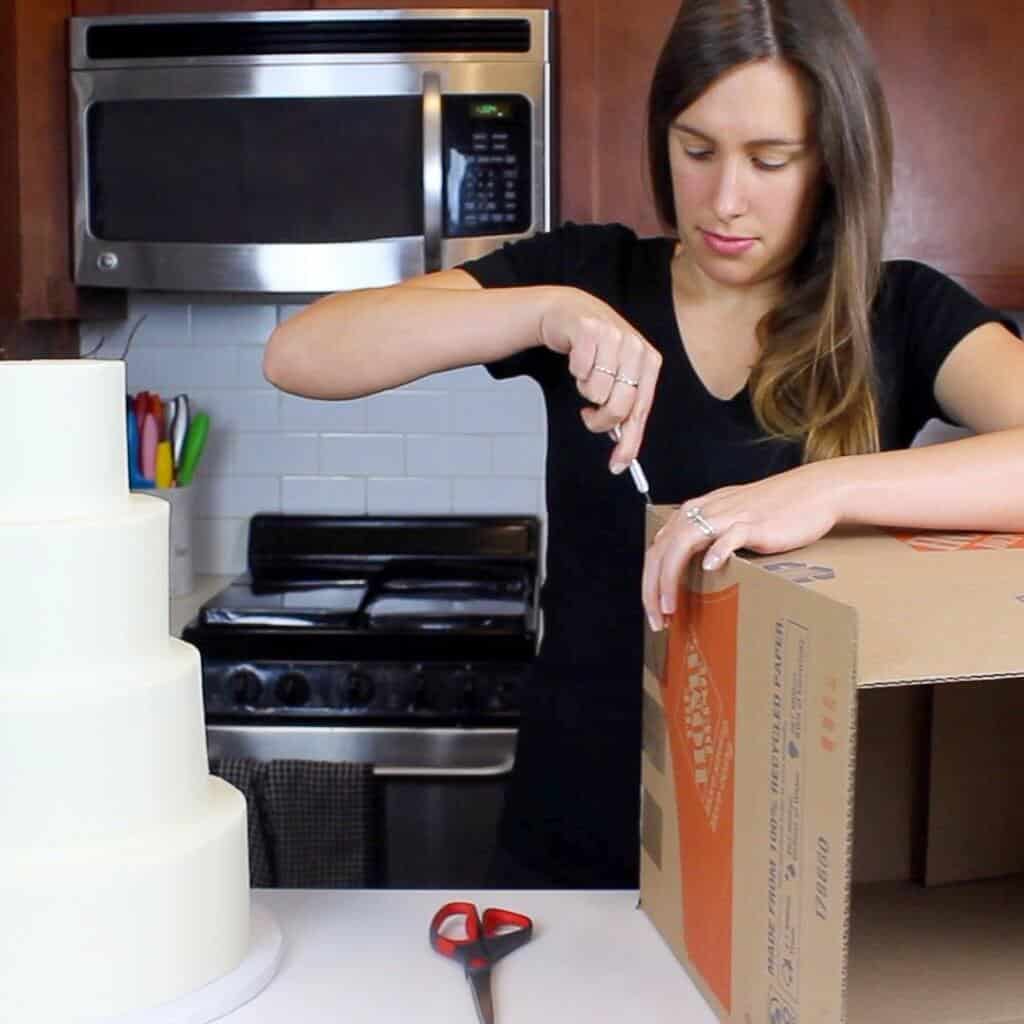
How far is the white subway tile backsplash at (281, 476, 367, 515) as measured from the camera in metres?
2.70

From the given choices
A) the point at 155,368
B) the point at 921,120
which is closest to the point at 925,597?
the point at 921,120

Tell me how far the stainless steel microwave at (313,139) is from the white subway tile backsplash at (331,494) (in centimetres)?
51

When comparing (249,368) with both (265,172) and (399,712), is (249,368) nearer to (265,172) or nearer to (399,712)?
(265,172)

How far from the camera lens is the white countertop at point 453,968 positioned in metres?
0.95

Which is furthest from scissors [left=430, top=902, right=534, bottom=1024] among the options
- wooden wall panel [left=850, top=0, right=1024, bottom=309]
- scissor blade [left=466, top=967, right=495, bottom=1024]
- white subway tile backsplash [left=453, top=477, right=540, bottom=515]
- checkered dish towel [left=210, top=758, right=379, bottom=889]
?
white subway tile backsplash [left=453, top=477, right=540, bottom=515]

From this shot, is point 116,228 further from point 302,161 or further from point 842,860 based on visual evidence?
point 842,860

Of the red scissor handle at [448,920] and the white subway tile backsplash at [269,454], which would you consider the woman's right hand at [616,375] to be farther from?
the white subway tile backsplash at [269,454]

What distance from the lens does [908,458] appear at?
40.0 inches

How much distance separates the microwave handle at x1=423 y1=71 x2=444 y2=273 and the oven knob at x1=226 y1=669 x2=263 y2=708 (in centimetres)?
67

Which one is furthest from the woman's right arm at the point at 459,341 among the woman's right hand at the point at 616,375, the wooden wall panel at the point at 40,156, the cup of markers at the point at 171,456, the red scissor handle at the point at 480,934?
the cup of markers at the point at 171,456

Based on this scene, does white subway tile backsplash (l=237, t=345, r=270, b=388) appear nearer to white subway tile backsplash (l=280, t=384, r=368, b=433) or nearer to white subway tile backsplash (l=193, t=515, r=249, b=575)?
white subway tile backsplash (l=280, t=384, r=368, b=433)

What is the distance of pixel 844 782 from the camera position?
724 millimetres

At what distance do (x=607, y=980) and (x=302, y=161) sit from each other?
1553 millimetres

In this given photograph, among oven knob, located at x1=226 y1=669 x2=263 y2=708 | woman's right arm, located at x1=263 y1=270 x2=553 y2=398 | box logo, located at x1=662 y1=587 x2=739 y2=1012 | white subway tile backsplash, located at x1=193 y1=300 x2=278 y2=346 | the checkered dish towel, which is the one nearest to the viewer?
box logo, located at x1=662 y1=587 x2=739 y2=1012
